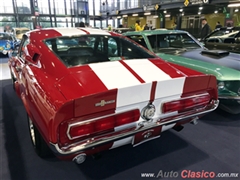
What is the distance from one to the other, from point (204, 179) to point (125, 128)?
0.95 meters

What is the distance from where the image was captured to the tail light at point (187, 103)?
159 cm

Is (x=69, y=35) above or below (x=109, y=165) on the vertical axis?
above

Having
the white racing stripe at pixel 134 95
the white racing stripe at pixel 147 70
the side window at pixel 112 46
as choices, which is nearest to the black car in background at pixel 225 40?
the side window at pixel 112 46

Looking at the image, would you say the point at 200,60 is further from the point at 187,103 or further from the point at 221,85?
the point at 187,103

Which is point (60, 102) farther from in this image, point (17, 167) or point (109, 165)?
point (17, 167)

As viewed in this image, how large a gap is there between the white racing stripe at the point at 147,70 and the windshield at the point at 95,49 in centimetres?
23

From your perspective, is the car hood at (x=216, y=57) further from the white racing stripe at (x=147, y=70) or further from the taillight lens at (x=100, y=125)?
the taillight lens at (x=100, y=125)

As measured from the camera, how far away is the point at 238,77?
100 inches

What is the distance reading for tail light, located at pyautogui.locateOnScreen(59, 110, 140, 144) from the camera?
1.25 m

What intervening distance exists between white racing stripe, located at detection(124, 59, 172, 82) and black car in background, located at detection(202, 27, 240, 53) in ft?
11.2

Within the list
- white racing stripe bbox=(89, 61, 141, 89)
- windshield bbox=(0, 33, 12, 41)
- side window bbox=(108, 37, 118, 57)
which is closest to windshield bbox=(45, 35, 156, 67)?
side window bbox=(108, 37, 118, 57)

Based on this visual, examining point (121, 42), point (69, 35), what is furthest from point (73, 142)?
point (121, 42)

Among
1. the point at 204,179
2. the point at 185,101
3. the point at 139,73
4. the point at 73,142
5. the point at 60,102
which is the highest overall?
the point at 139,73

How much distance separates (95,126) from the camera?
1.32m
